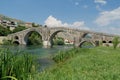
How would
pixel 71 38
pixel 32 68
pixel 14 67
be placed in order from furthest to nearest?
pixel 71 38 → pixel 32 68 → pixel 14 67

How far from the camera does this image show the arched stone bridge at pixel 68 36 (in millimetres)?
90044

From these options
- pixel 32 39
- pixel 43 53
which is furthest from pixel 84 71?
pixel 32 39

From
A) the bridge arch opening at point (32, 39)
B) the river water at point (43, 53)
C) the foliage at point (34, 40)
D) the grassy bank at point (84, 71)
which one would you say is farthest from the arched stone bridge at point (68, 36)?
the grassy bank at point (84, 71)

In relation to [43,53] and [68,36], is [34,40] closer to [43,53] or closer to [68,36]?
[68,36]

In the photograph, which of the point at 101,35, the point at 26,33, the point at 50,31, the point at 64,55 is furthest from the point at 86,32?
the point at 64,55

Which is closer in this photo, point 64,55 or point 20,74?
point 20,74

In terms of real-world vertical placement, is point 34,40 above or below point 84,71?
above

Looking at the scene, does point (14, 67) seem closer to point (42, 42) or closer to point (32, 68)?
point (32, 68)

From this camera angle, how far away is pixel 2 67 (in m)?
11.2

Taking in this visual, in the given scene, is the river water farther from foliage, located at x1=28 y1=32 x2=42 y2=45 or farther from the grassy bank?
foliage, located at x1=28 y1=32 x2=42 y2=45

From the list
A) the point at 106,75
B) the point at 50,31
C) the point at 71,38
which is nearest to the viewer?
the point at 106,75

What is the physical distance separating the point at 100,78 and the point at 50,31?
329 feet

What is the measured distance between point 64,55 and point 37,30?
8510cm

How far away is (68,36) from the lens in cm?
10419
